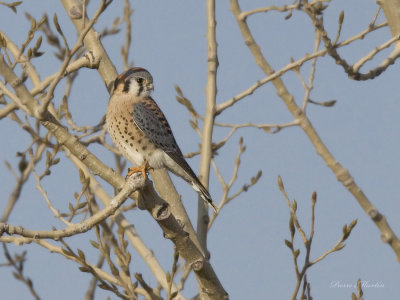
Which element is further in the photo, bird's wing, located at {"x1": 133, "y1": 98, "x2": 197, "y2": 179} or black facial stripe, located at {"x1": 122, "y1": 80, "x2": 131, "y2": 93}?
black facial stripe, located at {"x1": 122, "y1": 80, "x2": 131, "y2": 93}

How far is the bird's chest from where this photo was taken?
6113mm

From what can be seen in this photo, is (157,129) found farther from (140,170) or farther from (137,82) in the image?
(140,170)

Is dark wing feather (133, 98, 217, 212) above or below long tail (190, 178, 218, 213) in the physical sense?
above

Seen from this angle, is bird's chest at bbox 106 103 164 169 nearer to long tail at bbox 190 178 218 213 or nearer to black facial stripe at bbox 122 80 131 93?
black facial stripe at bbox 122 80 131 93

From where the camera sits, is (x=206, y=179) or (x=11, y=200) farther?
(x=11, y=200)

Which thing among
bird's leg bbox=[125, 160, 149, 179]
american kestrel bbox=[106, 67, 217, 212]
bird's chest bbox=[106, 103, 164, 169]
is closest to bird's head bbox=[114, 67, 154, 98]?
american kestrel bbox=[106, 67, 217, 212]

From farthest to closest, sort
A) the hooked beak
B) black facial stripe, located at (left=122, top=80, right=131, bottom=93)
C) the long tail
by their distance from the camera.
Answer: the hooked beak, black facial stripe, located at (left=122, top=80, right=131, bottom=93), the long tail

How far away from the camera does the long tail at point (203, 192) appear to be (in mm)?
5711

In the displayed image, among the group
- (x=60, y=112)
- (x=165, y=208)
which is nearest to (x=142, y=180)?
(x=165, y=208)

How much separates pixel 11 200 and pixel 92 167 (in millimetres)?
2654

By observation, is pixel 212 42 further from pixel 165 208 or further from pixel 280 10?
pixel 165 208

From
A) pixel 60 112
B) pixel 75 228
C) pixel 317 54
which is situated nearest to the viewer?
pixel 75 228

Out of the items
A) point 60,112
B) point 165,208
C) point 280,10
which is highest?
point 60,112

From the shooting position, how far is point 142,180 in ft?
14.4
